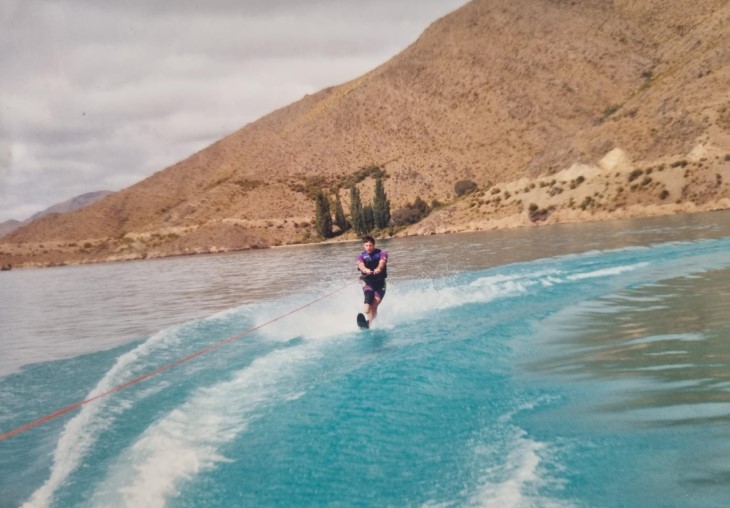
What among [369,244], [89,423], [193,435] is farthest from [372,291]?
[89,423]

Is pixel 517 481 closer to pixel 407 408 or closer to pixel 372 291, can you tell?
pixel 407 408

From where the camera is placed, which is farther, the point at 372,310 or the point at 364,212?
the point at 364,212

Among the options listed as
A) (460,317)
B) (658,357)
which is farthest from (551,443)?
(460,317)

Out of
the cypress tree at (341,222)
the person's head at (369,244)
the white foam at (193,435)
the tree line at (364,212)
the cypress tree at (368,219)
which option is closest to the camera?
the white foam at (193,435)

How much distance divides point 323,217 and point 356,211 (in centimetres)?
712

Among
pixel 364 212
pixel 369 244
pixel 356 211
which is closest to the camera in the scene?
pixel 369 244

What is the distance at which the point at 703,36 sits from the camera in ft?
249

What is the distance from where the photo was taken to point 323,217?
86.6 meters

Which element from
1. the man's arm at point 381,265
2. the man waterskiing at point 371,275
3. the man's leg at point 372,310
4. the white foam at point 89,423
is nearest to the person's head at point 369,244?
the man waterskiing at point 371,275

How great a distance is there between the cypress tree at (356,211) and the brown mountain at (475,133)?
25.7 ft

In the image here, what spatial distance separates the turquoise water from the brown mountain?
51140mm

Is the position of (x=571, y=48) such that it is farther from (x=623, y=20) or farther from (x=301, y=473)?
(x=301, y=473)

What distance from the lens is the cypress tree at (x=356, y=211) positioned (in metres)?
80.8

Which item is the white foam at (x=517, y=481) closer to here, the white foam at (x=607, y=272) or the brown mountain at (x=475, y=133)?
the white foam at (x=607, y=272)
